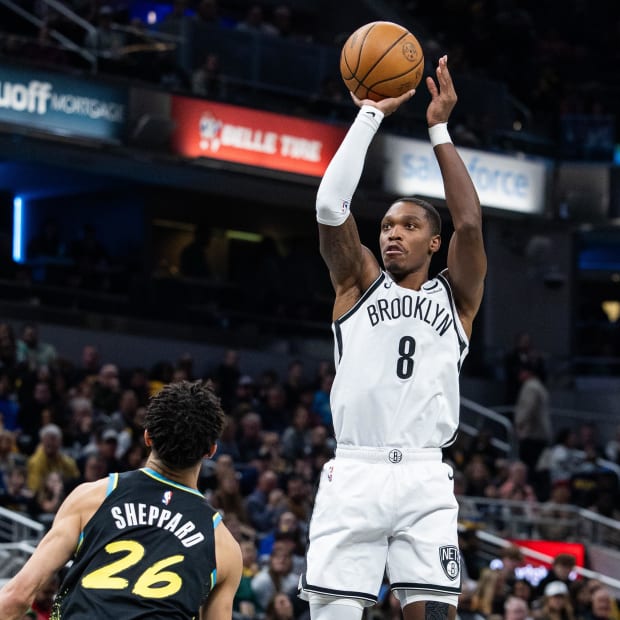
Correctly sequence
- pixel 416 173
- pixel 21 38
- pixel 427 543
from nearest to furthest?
pixel 427 543 < pixel 21 38 < pixel 416 173

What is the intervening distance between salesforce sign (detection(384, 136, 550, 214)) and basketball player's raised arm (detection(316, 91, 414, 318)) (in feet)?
48.8

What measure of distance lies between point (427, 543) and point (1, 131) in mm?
12684

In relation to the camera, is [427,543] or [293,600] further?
[293,600]

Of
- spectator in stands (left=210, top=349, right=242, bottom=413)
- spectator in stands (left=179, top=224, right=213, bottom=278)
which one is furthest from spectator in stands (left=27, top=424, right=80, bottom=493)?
spectator in stands (left=179, top=224, right=213, bottom=278)

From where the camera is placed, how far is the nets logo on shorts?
554cm

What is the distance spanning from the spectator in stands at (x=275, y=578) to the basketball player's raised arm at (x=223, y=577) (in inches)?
277

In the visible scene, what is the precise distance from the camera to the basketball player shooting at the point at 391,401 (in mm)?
5527

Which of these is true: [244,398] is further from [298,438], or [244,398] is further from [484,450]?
[484,450]

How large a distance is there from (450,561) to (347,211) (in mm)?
1400

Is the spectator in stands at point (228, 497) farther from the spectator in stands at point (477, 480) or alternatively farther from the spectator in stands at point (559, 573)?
the spectator in stands at point (477, 480)

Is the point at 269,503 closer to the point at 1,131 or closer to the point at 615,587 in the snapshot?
the point at 615,587

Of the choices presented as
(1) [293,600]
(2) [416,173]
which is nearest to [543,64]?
(2) [416,173]

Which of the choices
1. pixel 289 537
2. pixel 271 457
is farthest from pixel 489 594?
pixel 271 457

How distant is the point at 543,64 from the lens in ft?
80.7
